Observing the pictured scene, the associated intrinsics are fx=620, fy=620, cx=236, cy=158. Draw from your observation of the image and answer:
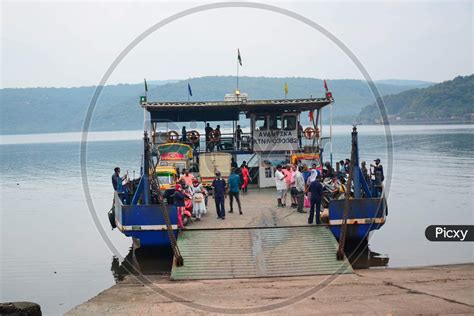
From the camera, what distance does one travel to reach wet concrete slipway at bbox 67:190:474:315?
11.7 metres

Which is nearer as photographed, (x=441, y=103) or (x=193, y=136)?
(x=193, y=136)

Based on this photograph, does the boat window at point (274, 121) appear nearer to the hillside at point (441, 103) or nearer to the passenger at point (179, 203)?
the passenger at point (179, 203)

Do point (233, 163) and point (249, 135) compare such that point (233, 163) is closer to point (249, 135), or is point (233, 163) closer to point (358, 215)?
point (249, 135)

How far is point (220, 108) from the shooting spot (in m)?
24.8

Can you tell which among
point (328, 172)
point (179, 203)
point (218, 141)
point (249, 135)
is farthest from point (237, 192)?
point (249, 135)

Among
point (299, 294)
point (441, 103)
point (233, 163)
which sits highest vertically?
point (441, 103)

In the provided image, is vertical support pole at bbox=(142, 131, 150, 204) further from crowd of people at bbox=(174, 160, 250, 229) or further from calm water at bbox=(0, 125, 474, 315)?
calm water at bbox=(0, 125, 474, 315)

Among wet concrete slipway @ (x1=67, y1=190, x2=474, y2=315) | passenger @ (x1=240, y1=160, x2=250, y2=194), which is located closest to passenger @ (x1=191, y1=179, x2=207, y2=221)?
wet concrete slipway @ (x1=67, y1=190, x2=474, y2=315)

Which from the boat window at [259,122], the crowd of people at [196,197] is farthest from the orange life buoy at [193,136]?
the crowd of people at [196,197]

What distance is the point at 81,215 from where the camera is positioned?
33.9 metres

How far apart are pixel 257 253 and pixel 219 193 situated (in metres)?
2.77

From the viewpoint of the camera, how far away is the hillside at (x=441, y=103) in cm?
16388

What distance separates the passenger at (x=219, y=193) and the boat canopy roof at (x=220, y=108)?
6.75 meters

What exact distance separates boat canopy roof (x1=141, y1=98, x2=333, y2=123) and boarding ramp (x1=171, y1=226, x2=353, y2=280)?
8.20 meters
